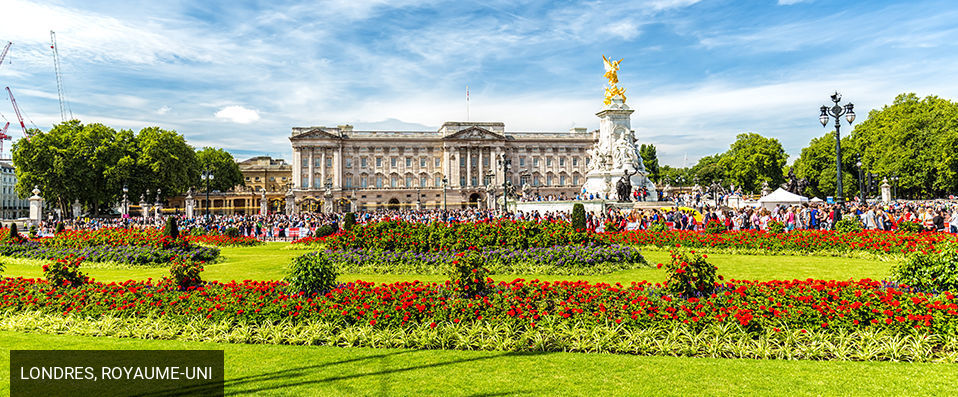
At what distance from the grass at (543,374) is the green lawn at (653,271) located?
5253 mm

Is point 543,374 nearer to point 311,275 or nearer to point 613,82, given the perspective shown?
point 311,275

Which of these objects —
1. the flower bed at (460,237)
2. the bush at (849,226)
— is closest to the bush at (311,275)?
the flower bed at (460,237)

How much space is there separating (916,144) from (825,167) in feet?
59.9

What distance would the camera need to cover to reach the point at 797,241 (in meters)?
15.9

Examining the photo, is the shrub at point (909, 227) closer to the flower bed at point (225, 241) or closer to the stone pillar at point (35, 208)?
the flower bed at point (225, 241)

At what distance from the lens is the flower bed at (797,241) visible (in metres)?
14.6

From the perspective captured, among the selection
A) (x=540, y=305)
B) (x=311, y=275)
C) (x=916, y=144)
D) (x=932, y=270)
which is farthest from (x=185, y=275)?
(x=916, y=144)

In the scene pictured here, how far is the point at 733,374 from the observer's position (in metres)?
5.56

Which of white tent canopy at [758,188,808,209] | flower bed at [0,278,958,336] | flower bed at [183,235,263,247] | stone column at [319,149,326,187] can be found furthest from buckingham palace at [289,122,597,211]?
flower bed at [0,278,958,336]

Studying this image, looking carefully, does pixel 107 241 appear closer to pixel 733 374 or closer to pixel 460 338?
pixel 460 338

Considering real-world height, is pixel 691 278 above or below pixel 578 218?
below

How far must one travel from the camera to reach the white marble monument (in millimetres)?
40125

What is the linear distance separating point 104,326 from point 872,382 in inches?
350

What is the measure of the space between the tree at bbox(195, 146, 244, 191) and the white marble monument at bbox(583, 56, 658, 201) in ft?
180
